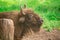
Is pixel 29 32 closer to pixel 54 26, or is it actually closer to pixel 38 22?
pixel 38 22

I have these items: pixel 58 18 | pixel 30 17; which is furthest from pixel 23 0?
pixel 30 17

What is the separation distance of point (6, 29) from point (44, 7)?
27.0 feet

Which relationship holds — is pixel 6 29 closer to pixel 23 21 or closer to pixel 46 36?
pixel 23 21

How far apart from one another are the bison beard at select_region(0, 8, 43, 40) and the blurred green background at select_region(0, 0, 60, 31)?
3237 millimetres

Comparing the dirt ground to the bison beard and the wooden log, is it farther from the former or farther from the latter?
the wooden log

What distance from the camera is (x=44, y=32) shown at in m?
9.31

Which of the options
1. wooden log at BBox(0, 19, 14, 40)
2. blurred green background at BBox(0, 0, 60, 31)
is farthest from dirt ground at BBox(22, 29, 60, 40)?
wooden log at BBox(0, 19, 14, 40)

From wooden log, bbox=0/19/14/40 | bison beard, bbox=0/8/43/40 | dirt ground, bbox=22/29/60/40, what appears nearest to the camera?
wooden log, bbox=0/19/14/40

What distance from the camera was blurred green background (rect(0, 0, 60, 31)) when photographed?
10.6m

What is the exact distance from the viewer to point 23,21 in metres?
6.88

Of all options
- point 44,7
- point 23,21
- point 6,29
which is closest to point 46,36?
point 23,21

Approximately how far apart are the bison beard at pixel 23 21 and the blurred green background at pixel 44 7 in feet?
10.6

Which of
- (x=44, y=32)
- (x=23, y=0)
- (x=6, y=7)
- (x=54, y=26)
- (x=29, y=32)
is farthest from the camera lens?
(x=23, y=0)

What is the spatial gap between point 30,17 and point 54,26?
130 inches
